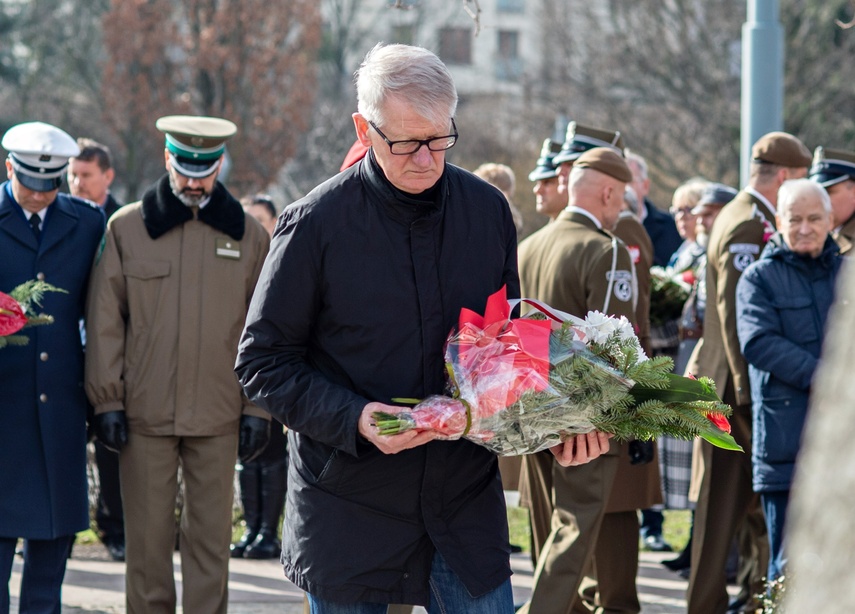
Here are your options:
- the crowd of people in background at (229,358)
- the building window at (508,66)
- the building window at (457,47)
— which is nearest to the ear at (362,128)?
the crowd of people in background at (229,358)

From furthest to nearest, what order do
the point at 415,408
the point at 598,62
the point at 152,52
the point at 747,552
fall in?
→ 1. the point at 152,52
2. the point at 598,62
3. the point at 747,552
4. the point at 415,408

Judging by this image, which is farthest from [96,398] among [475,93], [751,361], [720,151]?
[475,93]

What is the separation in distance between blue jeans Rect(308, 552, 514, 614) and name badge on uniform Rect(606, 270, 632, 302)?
2.44 m

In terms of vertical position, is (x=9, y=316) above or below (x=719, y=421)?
below

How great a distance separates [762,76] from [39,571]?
18.1 feet

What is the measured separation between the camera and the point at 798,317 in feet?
18.2

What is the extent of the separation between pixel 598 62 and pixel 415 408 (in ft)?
77.0

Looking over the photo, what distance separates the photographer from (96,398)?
5.44 m

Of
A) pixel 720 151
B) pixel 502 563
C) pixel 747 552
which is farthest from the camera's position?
pixel 720 151

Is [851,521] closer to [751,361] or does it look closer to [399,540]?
[399,540]

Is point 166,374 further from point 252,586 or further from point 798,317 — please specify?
point 798,317

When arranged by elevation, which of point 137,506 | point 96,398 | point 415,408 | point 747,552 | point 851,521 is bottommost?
point 747,552

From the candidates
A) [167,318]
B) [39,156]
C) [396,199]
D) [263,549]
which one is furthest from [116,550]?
[396,199]

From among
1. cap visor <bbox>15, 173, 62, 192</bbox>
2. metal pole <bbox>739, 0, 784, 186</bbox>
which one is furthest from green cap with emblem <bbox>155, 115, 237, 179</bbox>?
metal pole <bbox>739, 0, 784, 186</bbox>
